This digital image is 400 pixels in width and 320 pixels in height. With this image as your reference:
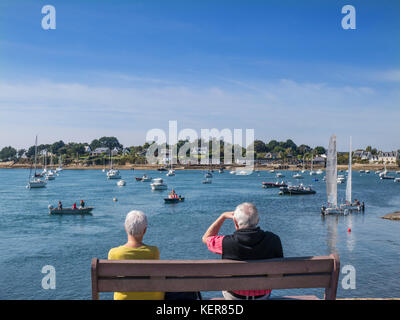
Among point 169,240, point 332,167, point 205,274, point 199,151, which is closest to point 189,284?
point 205,274

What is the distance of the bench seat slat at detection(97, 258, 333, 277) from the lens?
382 centimetres

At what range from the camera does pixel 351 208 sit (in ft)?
182

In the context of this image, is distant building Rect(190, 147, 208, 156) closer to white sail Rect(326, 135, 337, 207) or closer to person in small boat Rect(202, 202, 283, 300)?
white sail Rect(326, 135, 337, 207)

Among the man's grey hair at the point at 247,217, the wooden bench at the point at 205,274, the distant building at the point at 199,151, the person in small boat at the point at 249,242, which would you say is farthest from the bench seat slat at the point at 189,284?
the distant building at the point at 199,151

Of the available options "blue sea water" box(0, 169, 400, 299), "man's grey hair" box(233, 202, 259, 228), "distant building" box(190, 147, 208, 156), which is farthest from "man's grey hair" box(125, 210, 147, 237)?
"distant building" box(190, 147, 208, 156)

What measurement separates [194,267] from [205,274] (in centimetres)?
14

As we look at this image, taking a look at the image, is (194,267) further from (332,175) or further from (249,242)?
(332,175)

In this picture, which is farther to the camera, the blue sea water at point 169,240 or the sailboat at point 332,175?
the sailboat at point 332,175

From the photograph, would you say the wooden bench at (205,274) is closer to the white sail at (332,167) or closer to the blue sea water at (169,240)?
the blue sea water at (169,240)

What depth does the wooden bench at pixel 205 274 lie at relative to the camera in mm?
3834

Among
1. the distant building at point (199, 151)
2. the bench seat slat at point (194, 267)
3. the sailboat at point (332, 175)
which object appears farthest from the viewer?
the distant building at point (199, 151)

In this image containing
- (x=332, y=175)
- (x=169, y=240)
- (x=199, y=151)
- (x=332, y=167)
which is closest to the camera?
(x=169, y=240)

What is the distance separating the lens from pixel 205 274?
153 inches

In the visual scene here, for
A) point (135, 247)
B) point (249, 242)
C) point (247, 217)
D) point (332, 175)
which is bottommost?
point (332, 175)
